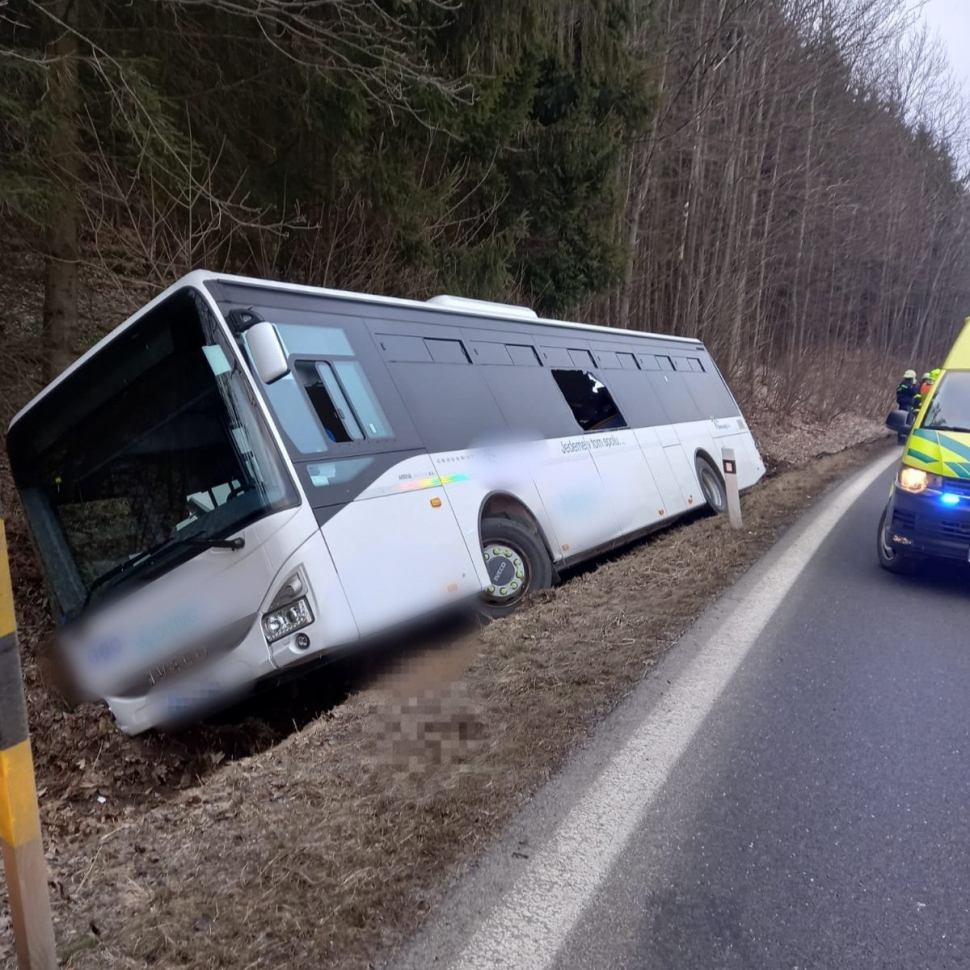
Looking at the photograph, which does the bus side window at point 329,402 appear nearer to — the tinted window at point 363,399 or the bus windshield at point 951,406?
the tinted window at point 363,399

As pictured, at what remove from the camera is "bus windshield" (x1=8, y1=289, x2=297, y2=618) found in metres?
4.42

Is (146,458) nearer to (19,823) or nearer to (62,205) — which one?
(19,823)

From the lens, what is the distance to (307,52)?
25.5 feet

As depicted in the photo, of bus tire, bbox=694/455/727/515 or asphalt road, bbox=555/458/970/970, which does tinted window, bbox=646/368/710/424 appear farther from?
asphalt road, bbox=555/458/970/970

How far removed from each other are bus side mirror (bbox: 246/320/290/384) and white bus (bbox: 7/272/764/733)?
0.01m

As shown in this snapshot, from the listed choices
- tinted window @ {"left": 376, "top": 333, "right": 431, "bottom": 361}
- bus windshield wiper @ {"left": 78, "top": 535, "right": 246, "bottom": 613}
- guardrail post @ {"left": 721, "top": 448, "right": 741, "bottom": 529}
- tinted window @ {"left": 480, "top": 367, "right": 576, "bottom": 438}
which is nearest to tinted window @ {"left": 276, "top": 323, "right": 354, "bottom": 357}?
tinted window @ {"left": 376, "top": 333, "right": 431, "bottom": 361}

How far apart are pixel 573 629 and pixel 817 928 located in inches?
107

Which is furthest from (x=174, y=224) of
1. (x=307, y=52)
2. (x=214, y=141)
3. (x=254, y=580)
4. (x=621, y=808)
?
(x=621, y=808)

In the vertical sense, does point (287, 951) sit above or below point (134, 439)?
below

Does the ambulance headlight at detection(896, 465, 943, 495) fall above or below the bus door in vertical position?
below

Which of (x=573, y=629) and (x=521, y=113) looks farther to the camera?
(x=521, y=113)

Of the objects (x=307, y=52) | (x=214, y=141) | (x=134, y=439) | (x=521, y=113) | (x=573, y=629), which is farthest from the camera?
(x=521, y=113)

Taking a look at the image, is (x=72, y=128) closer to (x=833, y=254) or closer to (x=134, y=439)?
(x=134, y=439)

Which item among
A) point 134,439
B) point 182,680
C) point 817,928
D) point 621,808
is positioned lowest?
point 817,928
